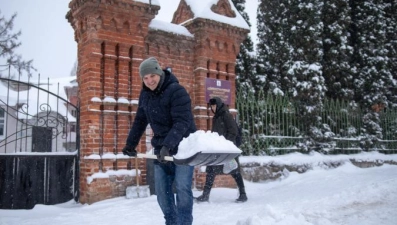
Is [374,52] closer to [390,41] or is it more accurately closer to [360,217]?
[390,41]

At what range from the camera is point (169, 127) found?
144 inches

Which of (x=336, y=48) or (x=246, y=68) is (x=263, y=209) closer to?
(x=246, y=68)

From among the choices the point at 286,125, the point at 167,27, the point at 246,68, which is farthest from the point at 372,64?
the point at 167,27

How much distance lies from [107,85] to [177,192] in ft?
10.9

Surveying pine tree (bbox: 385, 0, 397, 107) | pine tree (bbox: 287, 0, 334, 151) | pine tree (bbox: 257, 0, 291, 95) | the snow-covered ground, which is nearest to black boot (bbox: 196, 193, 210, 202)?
the snow-covered ground

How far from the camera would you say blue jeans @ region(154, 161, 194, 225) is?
354 centimetres

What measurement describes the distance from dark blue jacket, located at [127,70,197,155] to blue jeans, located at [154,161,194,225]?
206 mm

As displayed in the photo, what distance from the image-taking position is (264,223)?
4.02 m

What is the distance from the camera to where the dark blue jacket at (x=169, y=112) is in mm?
3467

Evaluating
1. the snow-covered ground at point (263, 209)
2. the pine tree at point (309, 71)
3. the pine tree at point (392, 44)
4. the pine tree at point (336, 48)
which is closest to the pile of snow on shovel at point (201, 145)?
the snow-covered ground at point (263, 209)

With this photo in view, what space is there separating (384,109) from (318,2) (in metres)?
5.19

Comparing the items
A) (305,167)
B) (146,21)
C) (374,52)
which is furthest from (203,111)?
(374,52)

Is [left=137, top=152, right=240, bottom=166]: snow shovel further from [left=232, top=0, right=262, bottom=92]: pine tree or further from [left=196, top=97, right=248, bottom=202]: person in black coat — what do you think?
[left=232, top=0, right=262, bottom=92]: pine tree

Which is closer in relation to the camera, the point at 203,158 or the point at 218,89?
the point at 203,158
